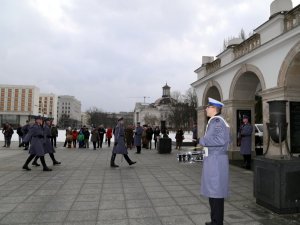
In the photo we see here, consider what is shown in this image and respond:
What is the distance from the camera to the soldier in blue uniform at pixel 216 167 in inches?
161

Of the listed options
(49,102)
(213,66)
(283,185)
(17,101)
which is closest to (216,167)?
(283,185)

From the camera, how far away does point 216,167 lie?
412cm

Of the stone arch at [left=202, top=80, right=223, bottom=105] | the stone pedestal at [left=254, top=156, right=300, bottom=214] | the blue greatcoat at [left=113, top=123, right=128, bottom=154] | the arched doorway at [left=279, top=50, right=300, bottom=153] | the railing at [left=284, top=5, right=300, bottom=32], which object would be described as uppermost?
the railing at [left=284, top=5, right=300, bottom=32]

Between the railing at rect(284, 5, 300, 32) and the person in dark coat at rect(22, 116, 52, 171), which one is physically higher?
the railing at rect(284, 5, 300, 32)

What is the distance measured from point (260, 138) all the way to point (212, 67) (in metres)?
5.73

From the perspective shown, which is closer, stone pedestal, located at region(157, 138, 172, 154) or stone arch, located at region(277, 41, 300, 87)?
stone arch, located at region(277, 41, 300, 87)

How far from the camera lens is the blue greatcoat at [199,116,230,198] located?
409 centimetres

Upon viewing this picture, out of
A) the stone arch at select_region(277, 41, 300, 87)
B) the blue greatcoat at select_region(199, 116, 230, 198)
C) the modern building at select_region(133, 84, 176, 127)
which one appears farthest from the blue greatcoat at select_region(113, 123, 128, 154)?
the modern building at select_region(133, 84, 176, 127)

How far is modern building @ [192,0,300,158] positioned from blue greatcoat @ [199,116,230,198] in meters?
6.33

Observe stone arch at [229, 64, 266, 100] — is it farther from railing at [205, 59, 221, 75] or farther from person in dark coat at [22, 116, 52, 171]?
person in dark coat at [22, 116, 52, 171]

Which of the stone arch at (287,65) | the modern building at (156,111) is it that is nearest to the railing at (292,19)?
the stone arch at (287,65)

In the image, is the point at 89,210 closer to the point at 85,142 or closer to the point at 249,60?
the point at 249,60

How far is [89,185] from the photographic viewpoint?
7.75 m

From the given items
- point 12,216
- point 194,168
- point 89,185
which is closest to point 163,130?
point 194,168
